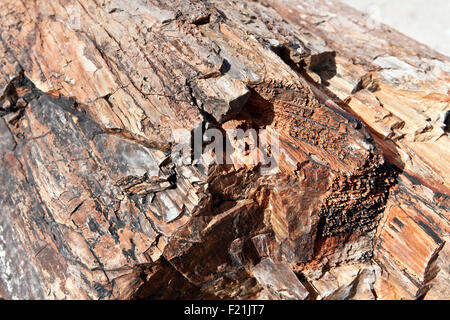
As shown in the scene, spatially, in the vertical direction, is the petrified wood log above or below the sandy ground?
below

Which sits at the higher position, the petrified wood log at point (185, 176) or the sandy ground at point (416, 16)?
the sandy ground at point (416, 16)

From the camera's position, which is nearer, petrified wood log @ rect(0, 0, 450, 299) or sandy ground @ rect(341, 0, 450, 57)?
petrified wood log @ rect(0, 0, 450, 299)

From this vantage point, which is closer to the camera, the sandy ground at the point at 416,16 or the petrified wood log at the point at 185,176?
the petrified wood log at the point at 185,176

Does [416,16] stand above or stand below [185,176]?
above

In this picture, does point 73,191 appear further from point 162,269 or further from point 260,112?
point 260,112

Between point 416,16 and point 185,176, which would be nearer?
point 185,176
